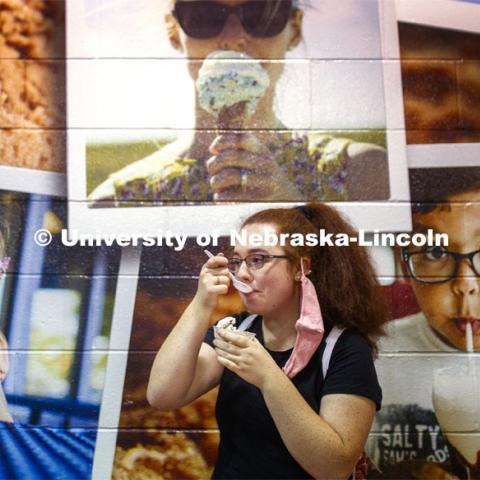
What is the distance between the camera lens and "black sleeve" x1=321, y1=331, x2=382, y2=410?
1.86 meters

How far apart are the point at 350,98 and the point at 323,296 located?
0.87 metres

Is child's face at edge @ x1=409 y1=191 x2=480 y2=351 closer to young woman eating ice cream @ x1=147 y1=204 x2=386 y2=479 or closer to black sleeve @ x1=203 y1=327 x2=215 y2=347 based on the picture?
young woman eating ice cream @ x1=147 y1=204 x2=386 y2=479

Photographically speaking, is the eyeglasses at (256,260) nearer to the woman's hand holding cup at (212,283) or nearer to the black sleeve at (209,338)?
the woman's hand holding cup at (212,283)

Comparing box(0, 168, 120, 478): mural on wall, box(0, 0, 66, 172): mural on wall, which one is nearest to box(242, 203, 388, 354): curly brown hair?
box(0, 168, 120, 478): mural on wall

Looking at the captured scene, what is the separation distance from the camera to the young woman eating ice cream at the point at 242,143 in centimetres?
256

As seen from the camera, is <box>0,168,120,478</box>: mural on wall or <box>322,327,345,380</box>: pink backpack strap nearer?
<box>322,327,345,380</box>: pink backpack strap

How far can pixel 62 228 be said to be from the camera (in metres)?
2.56

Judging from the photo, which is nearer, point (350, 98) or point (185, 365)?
point (185, 365)

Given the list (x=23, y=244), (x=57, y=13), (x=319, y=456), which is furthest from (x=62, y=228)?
(x=319, y=456)

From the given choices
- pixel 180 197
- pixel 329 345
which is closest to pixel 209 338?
pixel 329 345

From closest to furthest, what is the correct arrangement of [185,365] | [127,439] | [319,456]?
[319,456] < [185,365] < [127,439]

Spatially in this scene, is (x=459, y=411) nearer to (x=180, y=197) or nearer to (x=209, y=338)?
(x=209, y=338)

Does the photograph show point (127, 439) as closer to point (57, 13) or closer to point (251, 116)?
point (251, 116)

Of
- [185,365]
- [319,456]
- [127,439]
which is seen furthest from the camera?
[127,439]
